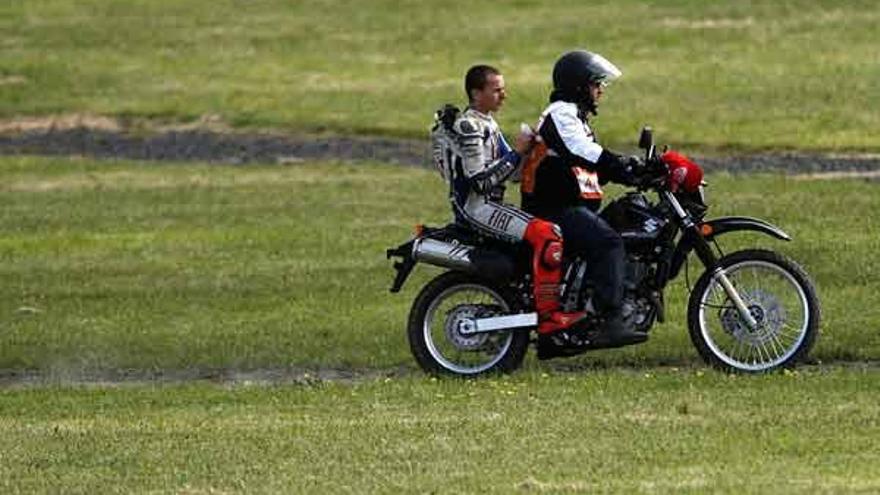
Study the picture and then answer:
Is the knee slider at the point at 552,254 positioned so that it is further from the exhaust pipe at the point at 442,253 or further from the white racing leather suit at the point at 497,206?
the exhaust pipe at the point at 442,253

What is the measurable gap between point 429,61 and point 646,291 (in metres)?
20.1

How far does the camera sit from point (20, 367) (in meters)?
15.0

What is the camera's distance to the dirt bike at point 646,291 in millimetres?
12719

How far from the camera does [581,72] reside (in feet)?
42.1

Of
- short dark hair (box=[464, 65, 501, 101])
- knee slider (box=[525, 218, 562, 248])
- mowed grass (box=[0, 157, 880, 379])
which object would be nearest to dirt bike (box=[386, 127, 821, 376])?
knee slider (box=[525, 218, 562, 248])

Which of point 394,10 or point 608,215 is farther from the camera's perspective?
point 394,10

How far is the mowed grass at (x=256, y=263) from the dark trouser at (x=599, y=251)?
3.80ft

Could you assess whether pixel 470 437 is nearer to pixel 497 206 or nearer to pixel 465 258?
pixel 465 258

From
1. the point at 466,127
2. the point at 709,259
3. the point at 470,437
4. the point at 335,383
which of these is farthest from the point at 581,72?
the point at 470,437

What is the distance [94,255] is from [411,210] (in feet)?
10.6

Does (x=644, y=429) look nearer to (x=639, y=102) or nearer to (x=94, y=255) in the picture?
(x=94, y=255)

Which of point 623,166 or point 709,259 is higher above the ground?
point 623,166

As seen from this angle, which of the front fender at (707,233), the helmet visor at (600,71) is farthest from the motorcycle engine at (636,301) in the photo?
the helmet visor at (600,71)

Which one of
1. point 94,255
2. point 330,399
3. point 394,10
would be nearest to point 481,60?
point 394,10
